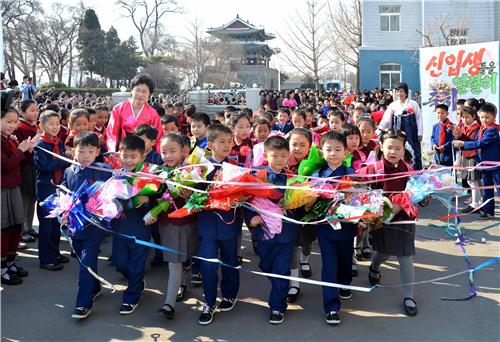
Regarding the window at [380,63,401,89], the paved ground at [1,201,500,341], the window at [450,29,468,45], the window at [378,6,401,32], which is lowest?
the paved ground at [1,201,500,341]

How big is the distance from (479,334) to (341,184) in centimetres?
139

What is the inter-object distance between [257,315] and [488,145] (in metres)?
4.14

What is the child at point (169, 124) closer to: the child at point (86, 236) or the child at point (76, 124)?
the child at point (76, 124)

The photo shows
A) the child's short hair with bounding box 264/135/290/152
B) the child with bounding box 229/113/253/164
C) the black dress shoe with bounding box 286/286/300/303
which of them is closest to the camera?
the child's short hair with bounding box 264/135/290/152

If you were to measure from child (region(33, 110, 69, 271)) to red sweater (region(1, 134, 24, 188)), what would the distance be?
0.80 feet

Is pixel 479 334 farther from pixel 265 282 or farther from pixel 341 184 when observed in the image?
pixel 265 282

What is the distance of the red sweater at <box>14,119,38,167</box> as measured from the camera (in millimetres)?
5117

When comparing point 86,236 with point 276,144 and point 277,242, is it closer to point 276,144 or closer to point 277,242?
point 277,242

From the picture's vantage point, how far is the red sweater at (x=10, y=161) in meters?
4.30

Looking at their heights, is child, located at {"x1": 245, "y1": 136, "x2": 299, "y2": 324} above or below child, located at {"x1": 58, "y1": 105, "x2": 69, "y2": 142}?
below

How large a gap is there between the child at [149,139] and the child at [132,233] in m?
0.32

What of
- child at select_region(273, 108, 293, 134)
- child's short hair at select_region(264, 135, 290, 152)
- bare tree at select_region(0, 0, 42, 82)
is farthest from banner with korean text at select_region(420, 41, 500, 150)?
bare tree at select_region(0, 0, 42, 82)

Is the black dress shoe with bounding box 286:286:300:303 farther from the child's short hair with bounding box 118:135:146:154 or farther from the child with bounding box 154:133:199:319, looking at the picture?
the child's short hair with bounding box 118:135:146:154

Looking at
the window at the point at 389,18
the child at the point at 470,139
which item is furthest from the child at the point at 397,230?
the window at the point at 389,18
